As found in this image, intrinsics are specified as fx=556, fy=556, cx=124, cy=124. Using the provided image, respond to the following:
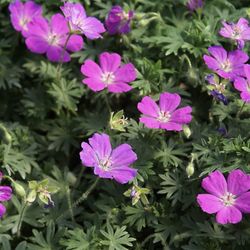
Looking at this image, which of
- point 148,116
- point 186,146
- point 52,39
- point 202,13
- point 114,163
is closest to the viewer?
point 114,163

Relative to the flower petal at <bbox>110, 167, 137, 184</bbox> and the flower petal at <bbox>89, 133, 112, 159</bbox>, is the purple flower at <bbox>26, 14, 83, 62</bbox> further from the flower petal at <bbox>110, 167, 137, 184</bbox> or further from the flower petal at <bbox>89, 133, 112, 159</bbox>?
the flower petal at <bbox>110, 167, 137, 184</bbox>

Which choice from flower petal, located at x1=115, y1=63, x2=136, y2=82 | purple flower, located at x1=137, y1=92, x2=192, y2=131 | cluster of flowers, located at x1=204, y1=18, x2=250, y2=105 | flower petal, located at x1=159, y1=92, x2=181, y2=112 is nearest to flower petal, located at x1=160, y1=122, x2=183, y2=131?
purple flower, located at x1=137, y1=92, x2=192, y2=131

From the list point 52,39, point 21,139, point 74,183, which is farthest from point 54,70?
point 74,183

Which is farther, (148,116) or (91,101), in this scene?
(91,101)

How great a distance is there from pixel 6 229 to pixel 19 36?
4.15 ft

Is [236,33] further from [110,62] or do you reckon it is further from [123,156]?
[123,156]

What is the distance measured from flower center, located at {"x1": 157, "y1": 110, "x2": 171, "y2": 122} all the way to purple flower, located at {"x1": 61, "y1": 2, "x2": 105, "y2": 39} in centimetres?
50

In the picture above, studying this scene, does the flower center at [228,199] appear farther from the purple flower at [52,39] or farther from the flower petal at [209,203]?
the purple flower at [52,39]

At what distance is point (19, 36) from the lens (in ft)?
11.0

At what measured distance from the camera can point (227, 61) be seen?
278 cm

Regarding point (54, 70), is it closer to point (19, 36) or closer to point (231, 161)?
point (19, 36)

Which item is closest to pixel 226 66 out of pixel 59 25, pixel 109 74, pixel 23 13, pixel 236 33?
pixel 236 33

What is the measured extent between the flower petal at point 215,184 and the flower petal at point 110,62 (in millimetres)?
821

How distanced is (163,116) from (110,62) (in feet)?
1.49
